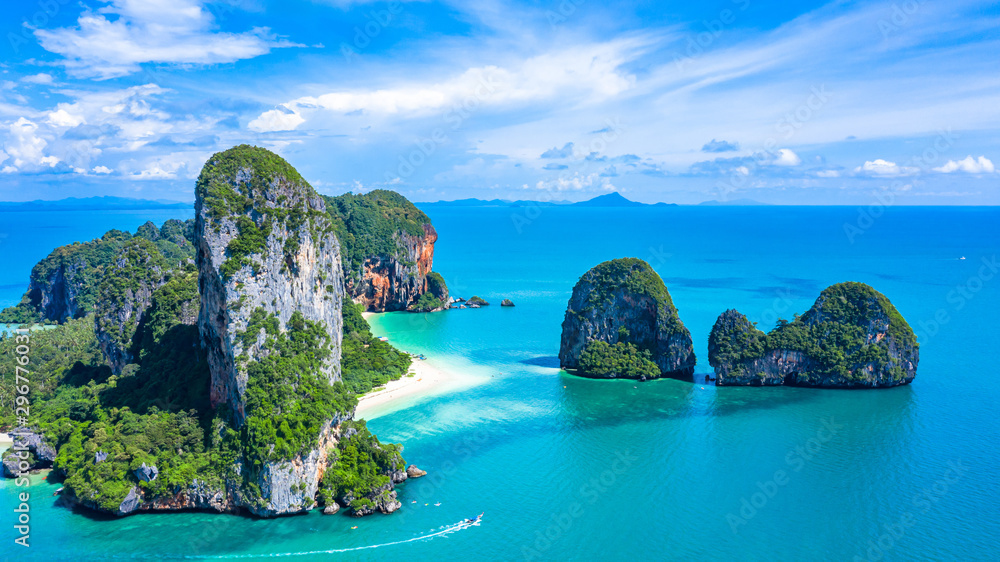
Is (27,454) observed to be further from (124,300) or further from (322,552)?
(322,552)

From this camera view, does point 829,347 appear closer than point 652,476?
No

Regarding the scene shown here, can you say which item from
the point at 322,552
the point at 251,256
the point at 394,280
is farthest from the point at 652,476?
the point at 394,280

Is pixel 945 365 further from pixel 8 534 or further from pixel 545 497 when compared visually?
pixel 8 534

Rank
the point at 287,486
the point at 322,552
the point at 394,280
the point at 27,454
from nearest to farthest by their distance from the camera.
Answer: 1. the point at 322,552
2. the point at 287,486
3. the point at 27,454
4. the point at 394,280

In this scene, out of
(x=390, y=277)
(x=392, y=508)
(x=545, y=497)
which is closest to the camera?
(x=392, y=508)

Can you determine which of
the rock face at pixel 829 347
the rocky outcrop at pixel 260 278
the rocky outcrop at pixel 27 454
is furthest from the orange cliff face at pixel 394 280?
the rock face at pixel 829 347

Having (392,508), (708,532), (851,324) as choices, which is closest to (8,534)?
(392,508)

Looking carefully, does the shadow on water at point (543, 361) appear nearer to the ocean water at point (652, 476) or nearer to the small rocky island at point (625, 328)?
the ocean water at point (652, 476)
